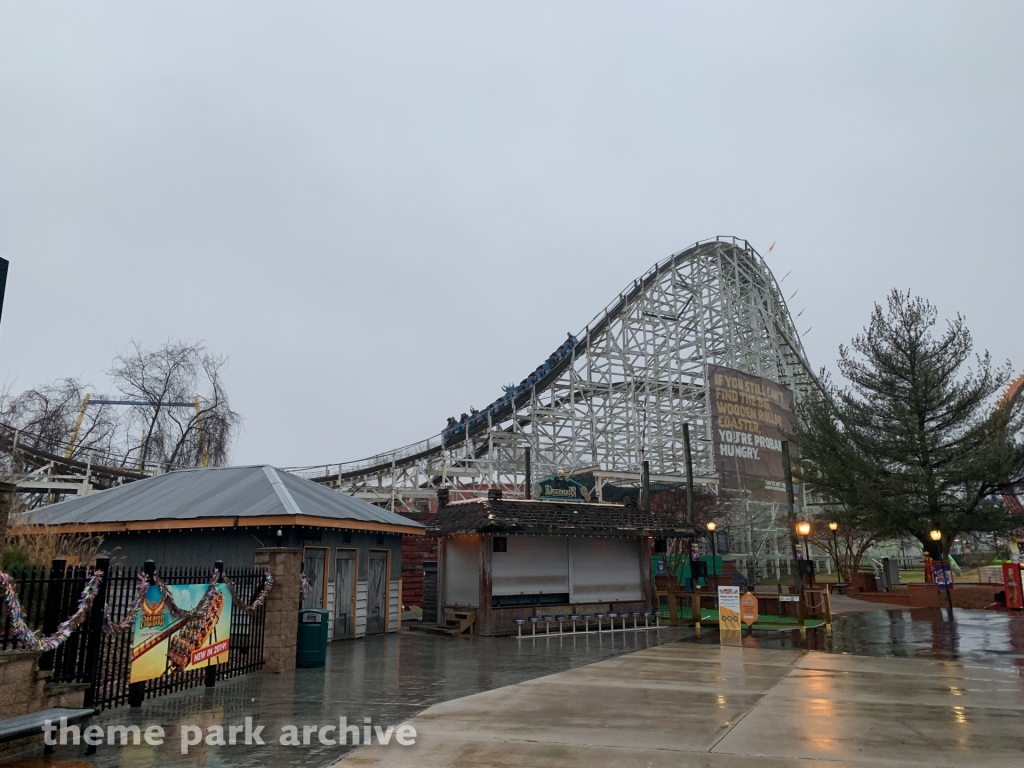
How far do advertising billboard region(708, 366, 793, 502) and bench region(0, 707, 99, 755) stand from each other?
105 ft

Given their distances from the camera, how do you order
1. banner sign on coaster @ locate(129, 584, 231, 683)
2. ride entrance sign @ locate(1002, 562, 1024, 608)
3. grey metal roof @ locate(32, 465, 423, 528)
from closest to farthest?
1. banner sign on coaster @ locate(129, 584, 231, 683)
2. grey metal roof @ locate(32, 465, 423, 528)
3. ride entrance sign @ locate(1002, 562, 1024, 608)

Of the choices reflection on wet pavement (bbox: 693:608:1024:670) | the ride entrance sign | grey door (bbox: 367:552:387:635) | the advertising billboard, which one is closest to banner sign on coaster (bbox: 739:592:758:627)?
reflection on wet pavement (bbox: 693:608:1024:670)

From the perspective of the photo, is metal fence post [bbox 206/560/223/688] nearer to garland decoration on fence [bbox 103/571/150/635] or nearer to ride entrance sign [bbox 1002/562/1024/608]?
garland decoration on fence [bbox 103/571/150/635]

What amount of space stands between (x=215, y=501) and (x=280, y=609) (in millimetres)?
5284

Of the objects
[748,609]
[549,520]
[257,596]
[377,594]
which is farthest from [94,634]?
[748,609]

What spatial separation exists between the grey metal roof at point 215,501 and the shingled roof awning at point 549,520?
4.28 ft

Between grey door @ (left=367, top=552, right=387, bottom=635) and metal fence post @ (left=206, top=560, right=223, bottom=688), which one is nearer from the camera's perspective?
metal fence post @ (left=206, top=560, right=223, bottom=688)

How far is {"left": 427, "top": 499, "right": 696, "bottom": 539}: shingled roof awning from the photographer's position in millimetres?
17297

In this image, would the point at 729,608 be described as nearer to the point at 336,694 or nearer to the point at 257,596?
the point at 336,694

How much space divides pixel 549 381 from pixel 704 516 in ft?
35.0

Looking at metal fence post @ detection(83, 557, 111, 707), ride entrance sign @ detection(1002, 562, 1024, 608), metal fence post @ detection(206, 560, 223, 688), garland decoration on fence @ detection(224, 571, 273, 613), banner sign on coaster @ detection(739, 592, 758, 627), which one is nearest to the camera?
metal fence post @ detection(83, 557, 111, 707)

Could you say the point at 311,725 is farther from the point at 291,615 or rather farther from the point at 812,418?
the point at 812,418

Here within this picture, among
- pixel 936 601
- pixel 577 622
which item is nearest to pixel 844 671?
pixel 577 622

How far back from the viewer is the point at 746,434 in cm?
3712
